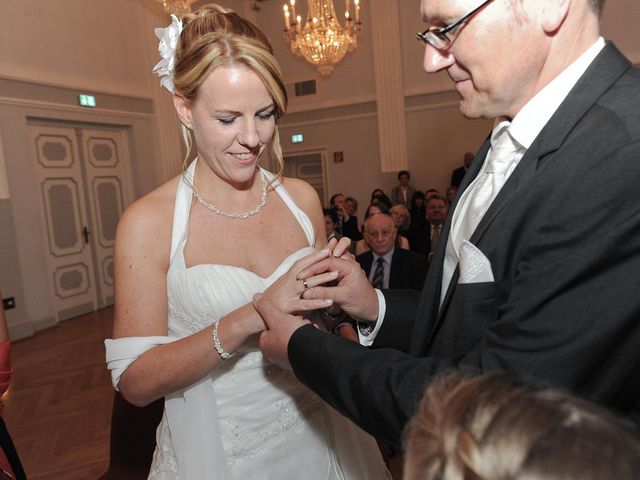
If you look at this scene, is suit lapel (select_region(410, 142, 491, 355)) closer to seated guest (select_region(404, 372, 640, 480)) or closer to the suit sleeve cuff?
the suit sleeve cuff

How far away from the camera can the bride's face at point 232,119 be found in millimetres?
1562

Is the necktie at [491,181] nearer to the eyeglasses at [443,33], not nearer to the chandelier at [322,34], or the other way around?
the eyeglasses at [443,33]

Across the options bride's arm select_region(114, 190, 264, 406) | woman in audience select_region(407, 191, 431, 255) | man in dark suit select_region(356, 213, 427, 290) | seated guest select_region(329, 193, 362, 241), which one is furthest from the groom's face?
seated guest select_region(329, 193, 362, 241)

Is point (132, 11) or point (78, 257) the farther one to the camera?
point (132, 11)

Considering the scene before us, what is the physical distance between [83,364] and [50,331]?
204 cm

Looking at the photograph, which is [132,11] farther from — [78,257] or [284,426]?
[284,426]

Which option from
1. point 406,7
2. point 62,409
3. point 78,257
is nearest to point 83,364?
point 62,409

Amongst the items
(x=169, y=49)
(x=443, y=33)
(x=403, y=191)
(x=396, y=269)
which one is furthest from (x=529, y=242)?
(x=403, y=191)

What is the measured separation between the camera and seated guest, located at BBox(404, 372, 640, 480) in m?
0.58

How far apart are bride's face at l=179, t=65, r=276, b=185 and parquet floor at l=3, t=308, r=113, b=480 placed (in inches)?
114

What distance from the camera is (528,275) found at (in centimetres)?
94

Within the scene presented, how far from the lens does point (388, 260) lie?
4.69m

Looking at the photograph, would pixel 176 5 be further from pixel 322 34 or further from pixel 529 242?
pixel 529 242

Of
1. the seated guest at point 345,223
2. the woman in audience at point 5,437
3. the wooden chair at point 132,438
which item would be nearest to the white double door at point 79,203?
the seated guest at point 345,223
